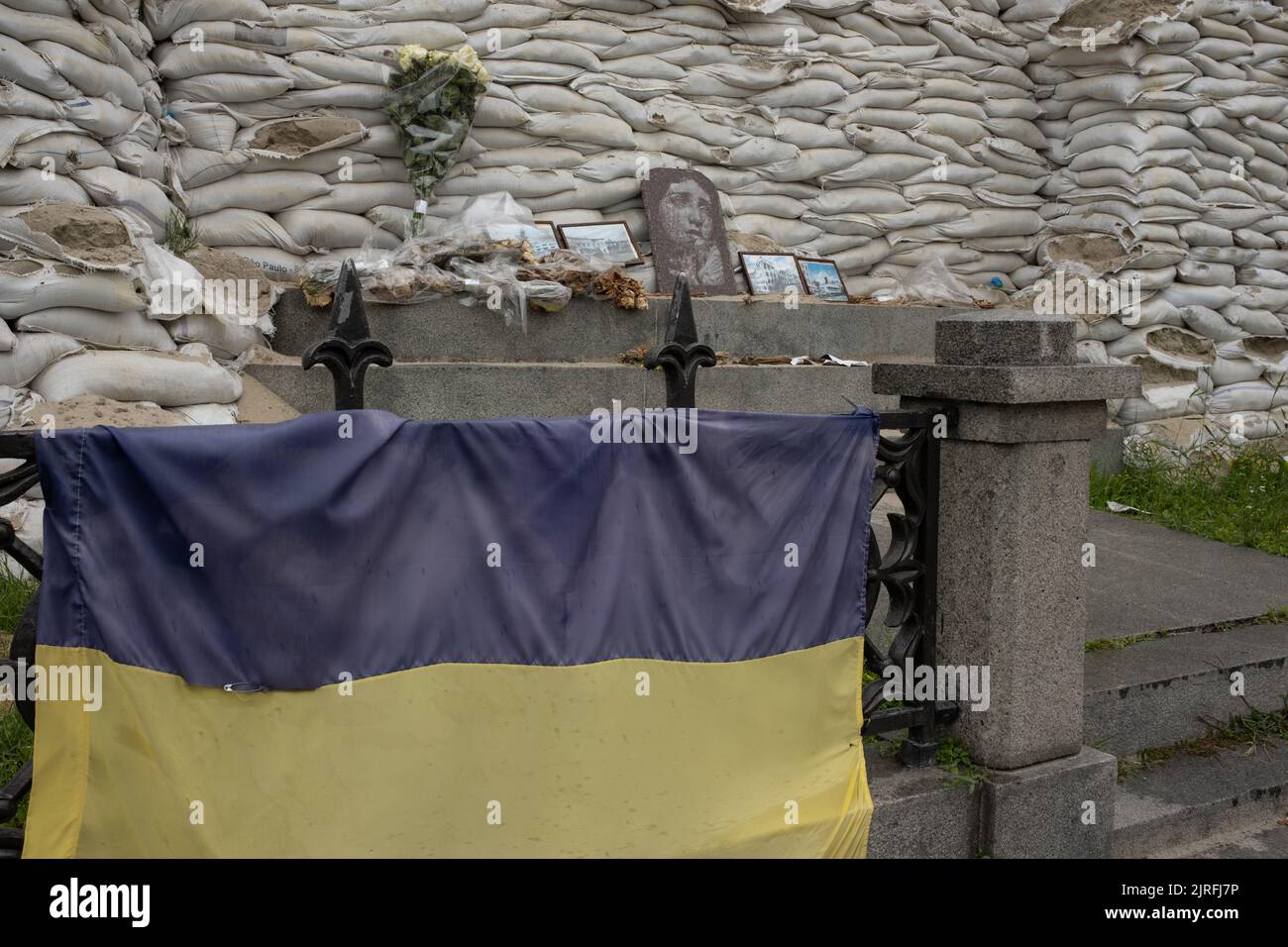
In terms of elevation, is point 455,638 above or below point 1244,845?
above

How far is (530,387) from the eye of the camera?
5168 mm

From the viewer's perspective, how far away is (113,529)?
1.97m

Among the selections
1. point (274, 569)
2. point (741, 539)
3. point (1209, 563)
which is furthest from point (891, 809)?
point (1209, 563)

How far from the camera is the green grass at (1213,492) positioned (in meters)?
5.61

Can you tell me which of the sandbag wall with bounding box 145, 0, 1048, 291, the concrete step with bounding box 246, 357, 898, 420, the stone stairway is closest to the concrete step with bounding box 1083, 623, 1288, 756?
the stone stairway

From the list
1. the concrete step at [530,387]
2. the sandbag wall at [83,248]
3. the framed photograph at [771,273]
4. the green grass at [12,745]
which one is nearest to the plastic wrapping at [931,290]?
the framed photograph at [771,273]

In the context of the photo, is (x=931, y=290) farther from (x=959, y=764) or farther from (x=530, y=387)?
(x=959, y=764)

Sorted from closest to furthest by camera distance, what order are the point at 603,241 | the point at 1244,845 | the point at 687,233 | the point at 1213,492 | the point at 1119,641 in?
1. the point at 1244,845
2. the point at 1119,641
3. the point at 1213,492
4. the point at 603,241
5. the point at 687,233

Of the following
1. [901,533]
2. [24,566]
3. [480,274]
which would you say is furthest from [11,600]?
[901,533]

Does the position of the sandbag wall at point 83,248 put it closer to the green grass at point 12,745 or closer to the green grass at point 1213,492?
the green grass at point 12,745

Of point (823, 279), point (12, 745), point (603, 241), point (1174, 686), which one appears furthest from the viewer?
point (823, 279)

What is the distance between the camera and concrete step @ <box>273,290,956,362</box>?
5.26 m

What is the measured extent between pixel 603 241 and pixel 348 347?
14.2 ft
